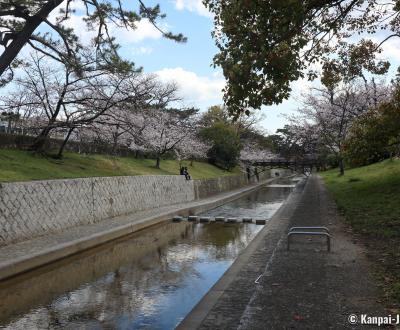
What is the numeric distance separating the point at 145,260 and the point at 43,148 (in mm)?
11435

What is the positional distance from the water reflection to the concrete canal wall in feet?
5.35

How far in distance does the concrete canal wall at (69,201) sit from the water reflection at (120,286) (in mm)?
1629

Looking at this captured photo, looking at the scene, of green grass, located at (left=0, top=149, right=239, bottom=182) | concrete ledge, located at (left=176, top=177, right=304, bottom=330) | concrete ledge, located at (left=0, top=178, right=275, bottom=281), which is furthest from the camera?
green grass, located at (left=0, top=149, right=239, bottom=182)

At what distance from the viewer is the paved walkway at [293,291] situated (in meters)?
4.93

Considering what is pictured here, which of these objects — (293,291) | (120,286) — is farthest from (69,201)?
(293,291)

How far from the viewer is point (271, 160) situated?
68188mm

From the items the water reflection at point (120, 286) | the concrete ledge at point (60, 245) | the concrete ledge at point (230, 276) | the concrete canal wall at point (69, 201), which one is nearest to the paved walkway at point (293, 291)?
the concrete ledge at point (230, 276)

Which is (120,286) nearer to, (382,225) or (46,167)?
(382,225)

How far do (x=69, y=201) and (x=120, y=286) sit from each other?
5.50 meters

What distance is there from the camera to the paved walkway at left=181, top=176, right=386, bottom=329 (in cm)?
493

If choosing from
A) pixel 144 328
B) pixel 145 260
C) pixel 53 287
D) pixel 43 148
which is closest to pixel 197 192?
pixel 43 148

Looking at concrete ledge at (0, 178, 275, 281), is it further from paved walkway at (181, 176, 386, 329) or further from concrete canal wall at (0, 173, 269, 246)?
paved walkway at (181, 176, 386, 329)

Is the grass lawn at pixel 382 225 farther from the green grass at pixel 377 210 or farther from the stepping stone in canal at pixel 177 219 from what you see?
the stepping stone in canal at pixel 177 219

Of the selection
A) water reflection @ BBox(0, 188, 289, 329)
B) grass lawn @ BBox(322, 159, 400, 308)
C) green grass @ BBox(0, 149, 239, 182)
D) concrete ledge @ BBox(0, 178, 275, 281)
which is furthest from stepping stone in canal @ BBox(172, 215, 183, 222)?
grass lawn @ BBox(322, 159, 400, 308)
